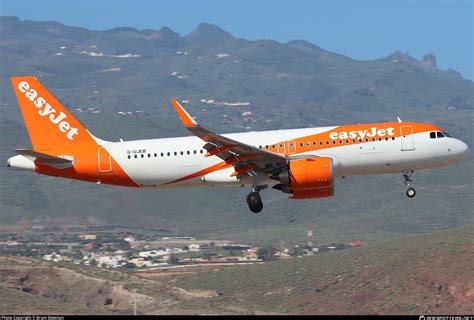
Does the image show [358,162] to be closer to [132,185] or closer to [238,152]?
[238,152]

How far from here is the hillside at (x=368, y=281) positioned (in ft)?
342

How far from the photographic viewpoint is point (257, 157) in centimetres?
6072

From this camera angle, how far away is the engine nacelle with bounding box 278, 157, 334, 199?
60000mm

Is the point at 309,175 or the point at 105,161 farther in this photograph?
the point at 105,161

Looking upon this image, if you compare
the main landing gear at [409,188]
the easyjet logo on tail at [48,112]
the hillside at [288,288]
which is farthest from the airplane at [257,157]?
the hillside at [288,288]

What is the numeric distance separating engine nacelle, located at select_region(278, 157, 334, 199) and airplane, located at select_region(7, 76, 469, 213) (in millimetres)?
64

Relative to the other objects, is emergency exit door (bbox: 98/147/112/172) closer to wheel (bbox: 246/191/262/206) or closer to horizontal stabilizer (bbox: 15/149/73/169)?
horizontal stabilizer (bbox: 15/149/73/169)

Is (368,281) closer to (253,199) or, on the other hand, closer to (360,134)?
(253,199)

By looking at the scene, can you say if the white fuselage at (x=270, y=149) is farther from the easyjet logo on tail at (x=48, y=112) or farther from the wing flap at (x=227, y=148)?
the easyjet logo on tail at (x=48, y=112)

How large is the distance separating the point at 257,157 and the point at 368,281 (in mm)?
55102

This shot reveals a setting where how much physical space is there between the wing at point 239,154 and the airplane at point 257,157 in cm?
6

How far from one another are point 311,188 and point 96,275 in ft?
181

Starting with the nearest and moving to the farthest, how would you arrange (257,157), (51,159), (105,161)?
(257,157)
(51,159)
(105,161)

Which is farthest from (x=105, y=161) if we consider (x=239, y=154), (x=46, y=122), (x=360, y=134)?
(x=360, y=134)
